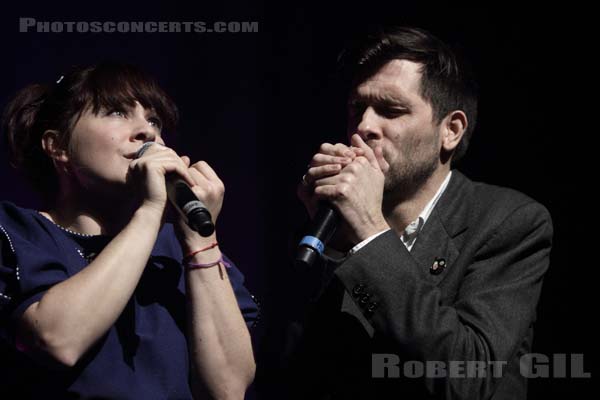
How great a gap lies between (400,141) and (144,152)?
0.56m

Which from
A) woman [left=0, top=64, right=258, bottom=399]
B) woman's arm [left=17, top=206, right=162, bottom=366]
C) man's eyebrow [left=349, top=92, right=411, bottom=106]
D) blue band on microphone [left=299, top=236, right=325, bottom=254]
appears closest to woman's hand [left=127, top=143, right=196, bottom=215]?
woman [left=0, top=64, right=258, bottom=399]

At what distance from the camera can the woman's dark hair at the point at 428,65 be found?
6.32 feet

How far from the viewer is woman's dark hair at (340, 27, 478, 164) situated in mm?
1928

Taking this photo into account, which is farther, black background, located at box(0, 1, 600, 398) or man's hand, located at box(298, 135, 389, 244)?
black background, located at box(0, 1, 600, 398)

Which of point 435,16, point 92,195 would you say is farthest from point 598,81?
point 92,195

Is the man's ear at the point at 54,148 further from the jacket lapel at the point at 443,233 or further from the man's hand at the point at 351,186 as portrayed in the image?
the jacket lapel at the point at 443,233

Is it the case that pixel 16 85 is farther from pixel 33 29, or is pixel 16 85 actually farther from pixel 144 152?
pixel 144 152

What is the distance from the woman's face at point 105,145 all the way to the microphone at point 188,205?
0.12ft

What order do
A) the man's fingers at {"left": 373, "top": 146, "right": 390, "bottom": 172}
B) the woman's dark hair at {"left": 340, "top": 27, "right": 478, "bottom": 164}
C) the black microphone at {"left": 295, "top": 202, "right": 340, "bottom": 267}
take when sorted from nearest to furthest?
1. the black microphone at {"left": 295, "top": 202, "right": 340, "bottom": 267}
2. the man's fingers at {"left": 373, "top": 146, "right": 390, "bottom": 172}
3. the woman's dark hair at {"left": 340, "top": 27, "right": 478, "bottom": 164}

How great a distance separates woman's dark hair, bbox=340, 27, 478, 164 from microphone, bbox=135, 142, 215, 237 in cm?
53

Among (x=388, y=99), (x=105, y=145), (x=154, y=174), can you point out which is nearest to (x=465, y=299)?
(x=388, y=99)

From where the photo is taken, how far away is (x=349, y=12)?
2.37 meters

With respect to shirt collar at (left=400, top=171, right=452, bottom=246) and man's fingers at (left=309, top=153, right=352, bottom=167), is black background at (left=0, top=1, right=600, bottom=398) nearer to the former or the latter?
shirt collar at (left=400, top=171, right=452, bottom=246)

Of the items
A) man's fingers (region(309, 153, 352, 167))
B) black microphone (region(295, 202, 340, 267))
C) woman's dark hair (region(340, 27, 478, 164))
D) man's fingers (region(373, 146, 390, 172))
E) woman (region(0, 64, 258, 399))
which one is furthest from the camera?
woman's dark hair (region(340, 27, 478, 164))
